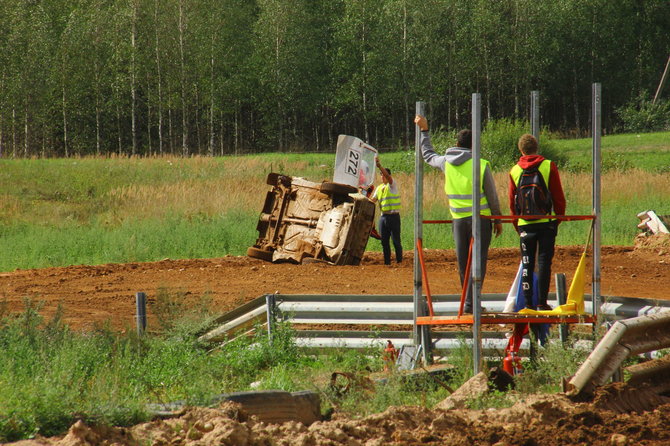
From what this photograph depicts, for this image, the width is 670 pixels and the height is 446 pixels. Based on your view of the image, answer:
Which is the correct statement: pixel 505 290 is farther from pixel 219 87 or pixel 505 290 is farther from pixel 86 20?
pixel 86 20

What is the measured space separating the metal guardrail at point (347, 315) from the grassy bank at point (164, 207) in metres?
10.1

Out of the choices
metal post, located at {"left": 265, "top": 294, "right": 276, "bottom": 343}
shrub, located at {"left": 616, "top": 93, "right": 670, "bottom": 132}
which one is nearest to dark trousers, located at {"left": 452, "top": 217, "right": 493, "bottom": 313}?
metal post, located at {"left": 265, "top": 294, "right": 276, "bottom": 343}

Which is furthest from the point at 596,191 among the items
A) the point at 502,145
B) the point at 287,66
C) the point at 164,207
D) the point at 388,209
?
the point at 287,66

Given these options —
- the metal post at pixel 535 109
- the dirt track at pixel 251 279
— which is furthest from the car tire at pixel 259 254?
the metal post at pixel 535 109

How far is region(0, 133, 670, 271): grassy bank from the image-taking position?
20.3 metres

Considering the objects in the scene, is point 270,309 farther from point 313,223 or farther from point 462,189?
point 313,223

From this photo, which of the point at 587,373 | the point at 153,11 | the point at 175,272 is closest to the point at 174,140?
the point at 153,11

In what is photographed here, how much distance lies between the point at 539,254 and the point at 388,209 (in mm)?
7718

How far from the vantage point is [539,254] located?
808 cm

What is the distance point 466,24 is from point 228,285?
55877mm

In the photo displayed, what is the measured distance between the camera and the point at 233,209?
24781mm

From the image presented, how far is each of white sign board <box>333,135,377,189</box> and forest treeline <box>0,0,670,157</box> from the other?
4416cm

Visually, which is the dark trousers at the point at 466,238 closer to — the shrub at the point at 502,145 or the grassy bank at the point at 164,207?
the grassy bank at the point at 164,207

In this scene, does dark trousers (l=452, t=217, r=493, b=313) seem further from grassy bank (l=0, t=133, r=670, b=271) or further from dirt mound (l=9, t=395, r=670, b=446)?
grassy bank (l=0, t=133, r=670, b=271)
